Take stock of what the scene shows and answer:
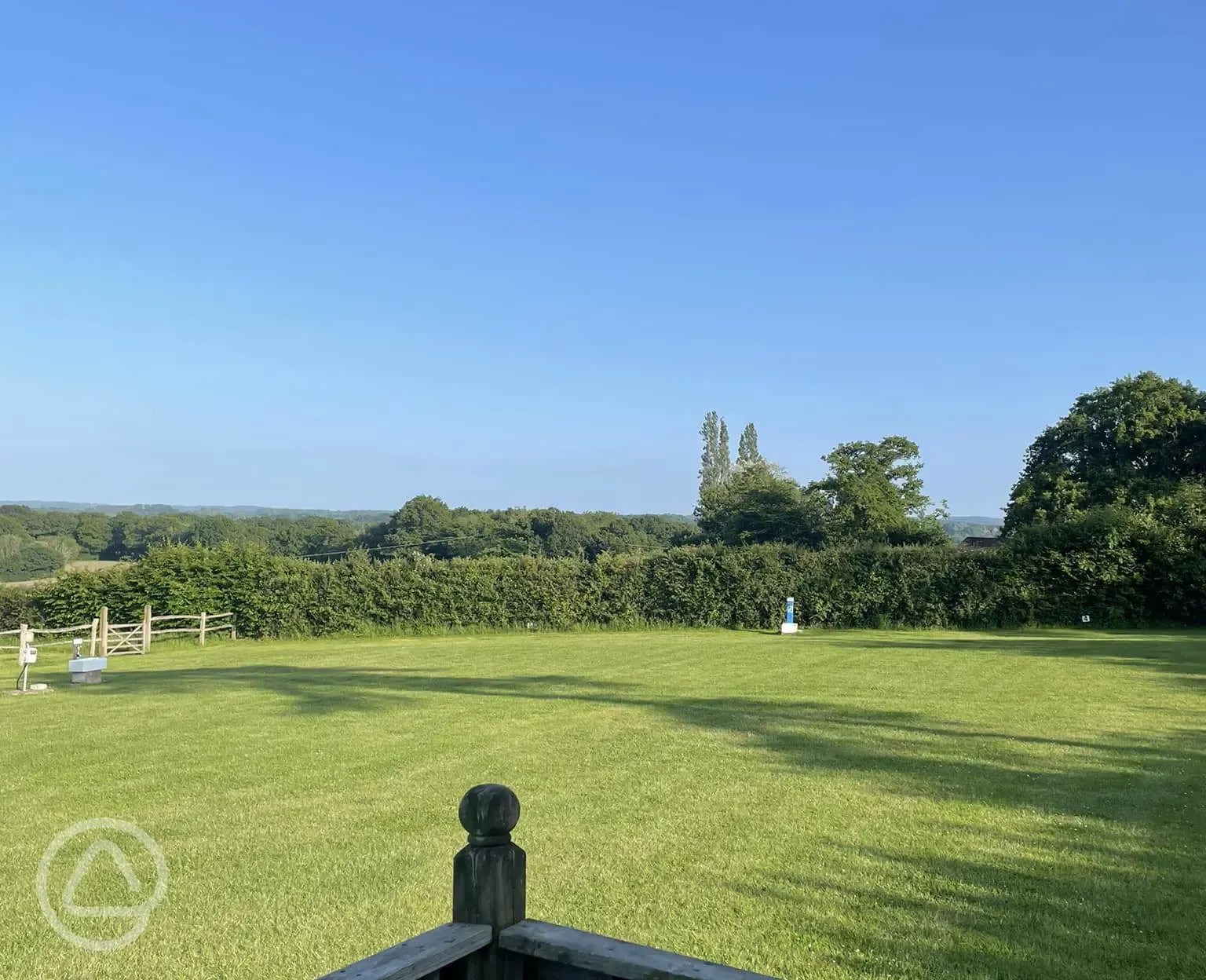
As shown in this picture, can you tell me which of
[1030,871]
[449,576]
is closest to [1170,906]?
[1030,871]

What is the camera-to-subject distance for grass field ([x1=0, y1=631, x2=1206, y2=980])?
4.21 m

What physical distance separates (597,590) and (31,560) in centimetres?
4297

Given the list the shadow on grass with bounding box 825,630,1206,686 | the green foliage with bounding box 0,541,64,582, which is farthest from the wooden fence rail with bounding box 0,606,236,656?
the green foliage with bounding box 0,541,64,582

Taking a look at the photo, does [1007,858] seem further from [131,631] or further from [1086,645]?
[131,631]

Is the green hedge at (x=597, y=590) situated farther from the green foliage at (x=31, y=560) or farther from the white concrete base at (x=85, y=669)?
the green foliage at (x=31, y=560)

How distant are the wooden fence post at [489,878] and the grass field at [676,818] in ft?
7.01

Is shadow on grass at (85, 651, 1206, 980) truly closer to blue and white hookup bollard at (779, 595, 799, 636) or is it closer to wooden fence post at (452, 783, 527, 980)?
wooden fence post at (452, 783, 527, 980)

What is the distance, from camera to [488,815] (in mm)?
2174

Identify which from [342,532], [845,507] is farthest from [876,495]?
[342,532]

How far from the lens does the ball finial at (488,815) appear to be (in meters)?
2.17

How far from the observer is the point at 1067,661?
16547mm

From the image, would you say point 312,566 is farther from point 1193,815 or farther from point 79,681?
point 1193,815

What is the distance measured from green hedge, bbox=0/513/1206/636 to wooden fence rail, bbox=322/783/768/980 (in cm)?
2695

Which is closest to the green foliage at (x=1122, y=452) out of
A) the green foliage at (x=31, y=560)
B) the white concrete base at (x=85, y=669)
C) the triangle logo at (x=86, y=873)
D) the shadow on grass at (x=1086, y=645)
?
the shadow on grass at (x=1086, y=645)
